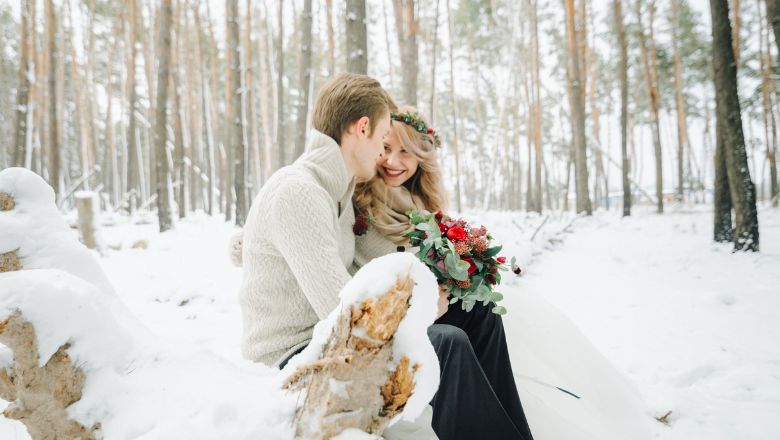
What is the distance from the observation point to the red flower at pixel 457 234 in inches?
63.1

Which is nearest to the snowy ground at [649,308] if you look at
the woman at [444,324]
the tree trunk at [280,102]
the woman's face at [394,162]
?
the woman at [444,324]

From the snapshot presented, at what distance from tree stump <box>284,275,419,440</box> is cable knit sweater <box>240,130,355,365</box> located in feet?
1.43

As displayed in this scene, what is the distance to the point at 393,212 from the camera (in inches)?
85.6

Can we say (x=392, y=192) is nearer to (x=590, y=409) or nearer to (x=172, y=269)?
(x=590, y=409)

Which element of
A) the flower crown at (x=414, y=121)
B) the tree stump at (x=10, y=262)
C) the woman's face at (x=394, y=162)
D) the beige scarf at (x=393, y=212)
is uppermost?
the flower crown at (x=414, y=121)

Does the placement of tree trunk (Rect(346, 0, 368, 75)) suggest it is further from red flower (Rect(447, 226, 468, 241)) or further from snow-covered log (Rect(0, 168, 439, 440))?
snow-covered log (Rect(0, 168, 439, 440))

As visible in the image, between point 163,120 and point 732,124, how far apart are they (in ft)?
33.9

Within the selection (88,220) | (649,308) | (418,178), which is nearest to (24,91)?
(88,220)

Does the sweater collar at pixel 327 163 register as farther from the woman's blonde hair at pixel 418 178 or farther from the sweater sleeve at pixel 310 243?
the woman's blonde hair at pixel 418 178

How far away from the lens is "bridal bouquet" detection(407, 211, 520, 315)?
5.01ft

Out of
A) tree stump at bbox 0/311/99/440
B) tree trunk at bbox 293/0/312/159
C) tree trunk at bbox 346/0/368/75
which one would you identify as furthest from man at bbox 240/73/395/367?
tree trunk at bbox 293/0/312/159

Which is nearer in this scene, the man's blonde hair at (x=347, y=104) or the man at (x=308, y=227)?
the man at (x=308, y=227)

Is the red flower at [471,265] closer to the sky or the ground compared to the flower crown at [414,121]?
closer to the ground

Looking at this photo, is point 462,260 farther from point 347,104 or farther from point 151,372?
point 151,372
